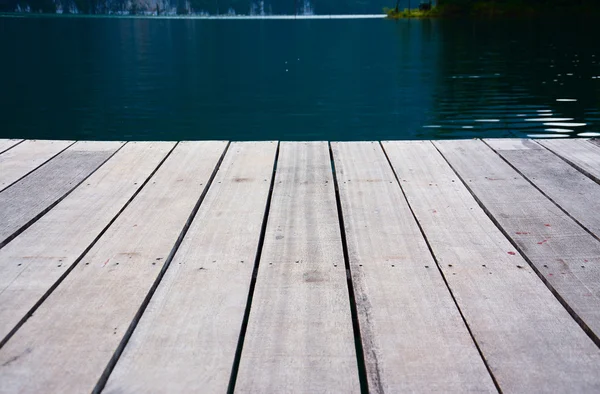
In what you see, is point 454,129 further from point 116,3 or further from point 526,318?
point 116,3

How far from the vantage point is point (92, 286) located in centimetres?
173

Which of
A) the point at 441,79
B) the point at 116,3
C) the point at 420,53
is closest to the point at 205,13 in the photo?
the point at 116,3

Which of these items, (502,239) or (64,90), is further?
(64,90)

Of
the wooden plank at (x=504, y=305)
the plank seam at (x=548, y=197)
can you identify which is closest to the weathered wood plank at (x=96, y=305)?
the wooden plank at (x=504, y=305)

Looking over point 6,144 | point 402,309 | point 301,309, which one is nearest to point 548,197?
point 402,309

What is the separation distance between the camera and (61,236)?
6.89 ft

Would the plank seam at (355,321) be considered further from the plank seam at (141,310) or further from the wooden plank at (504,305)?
the plank seam at (141,310)

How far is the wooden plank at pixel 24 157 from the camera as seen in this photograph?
2832 mm

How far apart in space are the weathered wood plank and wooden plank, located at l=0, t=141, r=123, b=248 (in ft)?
1.05

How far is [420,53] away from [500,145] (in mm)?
19854

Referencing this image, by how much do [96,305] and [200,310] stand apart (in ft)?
0.88

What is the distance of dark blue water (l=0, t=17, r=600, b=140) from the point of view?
30.0ft

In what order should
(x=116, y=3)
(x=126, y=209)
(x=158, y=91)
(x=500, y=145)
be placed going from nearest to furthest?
(x=126, y=209) < (x=500, y=145) < (x=158, y=91) < (x=116, y=3)

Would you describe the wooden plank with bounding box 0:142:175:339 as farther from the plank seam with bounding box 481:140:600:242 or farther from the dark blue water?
the dark blue water
